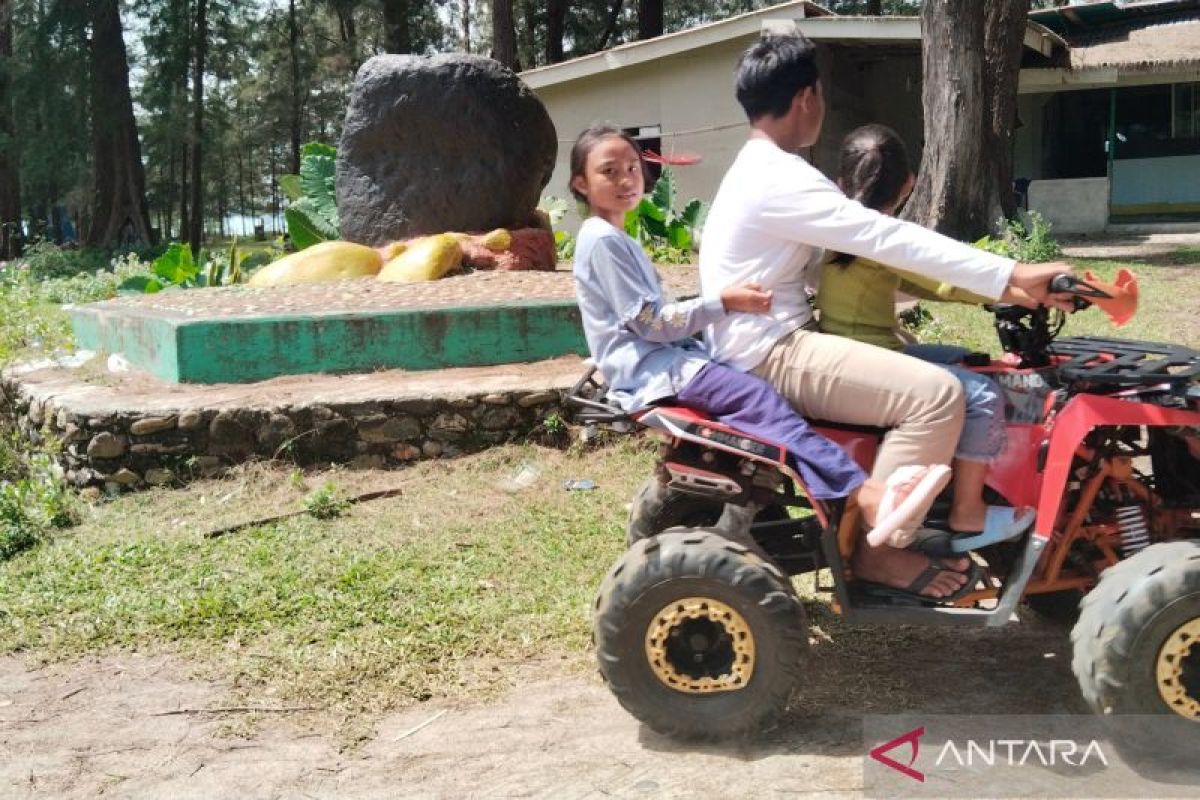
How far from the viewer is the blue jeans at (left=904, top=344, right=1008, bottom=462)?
3369mm

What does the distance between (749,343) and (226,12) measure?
31.6 m

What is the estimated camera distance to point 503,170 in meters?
10.7

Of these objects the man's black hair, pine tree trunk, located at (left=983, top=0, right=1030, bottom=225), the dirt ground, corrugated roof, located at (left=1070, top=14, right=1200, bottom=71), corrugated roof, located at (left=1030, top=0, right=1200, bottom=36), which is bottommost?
the dirt ground

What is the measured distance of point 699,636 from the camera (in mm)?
3488

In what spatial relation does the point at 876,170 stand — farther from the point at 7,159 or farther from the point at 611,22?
the point at 7,159

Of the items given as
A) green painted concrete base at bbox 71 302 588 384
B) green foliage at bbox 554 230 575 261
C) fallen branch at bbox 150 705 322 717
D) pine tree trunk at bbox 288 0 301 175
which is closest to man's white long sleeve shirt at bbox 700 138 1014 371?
fallen branch at bbox 150 705 322 717

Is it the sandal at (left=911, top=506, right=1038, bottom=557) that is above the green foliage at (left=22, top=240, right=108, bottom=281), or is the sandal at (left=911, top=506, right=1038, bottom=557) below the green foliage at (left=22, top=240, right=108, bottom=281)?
below

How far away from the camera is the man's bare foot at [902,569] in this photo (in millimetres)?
3480

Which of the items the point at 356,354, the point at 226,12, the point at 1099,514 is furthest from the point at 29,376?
the point at 226,12

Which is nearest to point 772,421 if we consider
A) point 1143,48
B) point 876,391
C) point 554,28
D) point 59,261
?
point 876,391

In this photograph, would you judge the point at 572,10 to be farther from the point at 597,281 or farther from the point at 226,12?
the point at 597,281

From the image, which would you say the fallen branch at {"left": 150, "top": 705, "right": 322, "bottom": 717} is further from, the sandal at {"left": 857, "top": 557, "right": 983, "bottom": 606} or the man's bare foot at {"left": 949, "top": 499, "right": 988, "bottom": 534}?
the man's bare foot at {"left": 949, "top": 499, "right": 988, "bottom": 534}

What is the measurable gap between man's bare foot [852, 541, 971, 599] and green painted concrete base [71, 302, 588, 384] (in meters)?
4.59

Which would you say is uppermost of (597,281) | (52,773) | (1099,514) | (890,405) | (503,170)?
(503,170)
